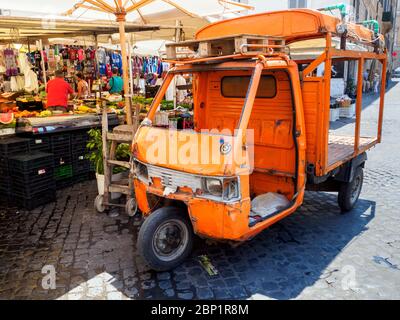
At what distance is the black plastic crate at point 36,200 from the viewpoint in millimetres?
6094

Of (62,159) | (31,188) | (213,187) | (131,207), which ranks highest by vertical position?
(213,187)

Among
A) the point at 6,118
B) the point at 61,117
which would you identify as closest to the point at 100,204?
the point at 61,117

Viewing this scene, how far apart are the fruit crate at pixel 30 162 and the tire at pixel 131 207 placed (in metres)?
1.78

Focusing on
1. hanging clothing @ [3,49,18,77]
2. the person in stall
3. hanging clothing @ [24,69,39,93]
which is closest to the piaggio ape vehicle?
hanging clothing @ [24,69,39,93]

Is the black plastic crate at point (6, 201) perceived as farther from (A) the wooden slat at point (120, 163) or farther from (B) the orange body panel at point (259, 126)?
(B) the orange body panel at point (259, 126)

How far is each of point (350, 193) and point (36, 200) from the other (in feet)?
17.0

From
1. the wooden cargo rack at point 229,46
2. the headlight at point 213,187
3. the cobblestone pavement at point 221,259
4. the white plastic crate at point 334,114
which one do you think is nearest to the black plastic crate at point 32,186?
the cobblestone pavement at point 221,259

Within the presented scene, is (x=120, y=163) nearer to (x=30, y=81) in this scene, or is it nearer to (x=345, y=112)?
(x=30, y=81)

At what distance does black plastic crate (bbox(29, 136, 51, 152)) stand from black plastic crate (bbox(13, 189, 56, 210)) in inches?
35.3

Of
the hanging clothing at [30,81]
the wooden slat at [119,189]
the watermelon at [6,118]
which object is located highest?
the hanging clothing at [30,81]

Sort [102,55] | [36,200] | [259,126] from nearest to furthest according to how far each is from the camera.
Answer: [259,126] < [36,200] < [102,55]

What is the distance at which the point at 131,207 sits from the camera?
561cm

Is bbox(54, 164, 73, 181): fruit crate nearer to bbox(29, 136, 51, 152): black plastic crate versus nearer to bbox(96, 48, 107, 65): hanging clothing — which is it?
bbox(29, 136, 51, 152): black plastic crate

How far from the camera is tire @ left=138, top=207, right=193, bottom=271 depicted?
395cm
